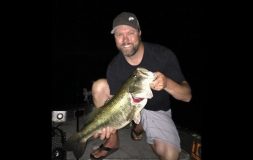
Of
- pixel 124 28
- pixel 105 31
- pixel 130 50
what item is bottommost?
pixel 130 50

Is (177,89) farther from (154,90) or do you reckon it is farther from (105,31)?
(105,31)

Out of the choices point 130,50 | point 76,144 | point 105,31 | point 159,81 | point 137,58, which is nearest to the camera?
point 159,81

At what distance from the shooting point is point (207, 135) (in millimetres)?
2734

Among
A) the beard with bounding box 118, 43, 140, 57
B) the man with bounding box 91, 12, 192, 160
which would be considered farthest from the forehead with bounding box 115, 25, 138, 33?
the beard with bounding box 118, 43, 140, 57

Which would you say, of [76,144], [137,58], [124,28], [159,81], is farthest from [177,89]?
[76,144]

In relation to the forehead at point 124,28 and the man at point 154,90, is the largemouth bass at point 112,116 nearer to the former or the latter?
the man at point 154,90

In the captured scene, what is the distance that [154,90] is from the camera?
12.9 feet

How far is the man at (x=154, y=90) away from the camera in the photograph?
3.70 m

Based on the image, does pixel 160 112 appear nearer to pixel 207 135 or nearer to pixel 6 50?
pixel 207 135

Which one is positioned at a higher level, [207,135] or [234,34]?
[234,34]

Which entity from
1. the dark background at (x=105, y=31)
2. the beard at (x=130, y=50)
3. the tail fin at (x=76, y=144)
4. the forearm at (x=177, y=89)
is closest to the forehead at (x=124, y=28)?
the beard at (x=130, y=50)

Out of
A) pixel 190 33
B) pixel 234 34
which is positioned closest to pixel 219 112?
pixel 234 34

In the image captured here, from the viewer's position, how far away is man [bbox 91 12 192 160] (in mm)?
3704

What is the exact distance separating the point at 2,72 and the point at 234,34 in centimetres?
193
